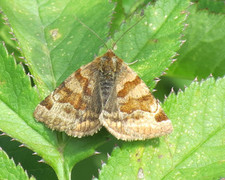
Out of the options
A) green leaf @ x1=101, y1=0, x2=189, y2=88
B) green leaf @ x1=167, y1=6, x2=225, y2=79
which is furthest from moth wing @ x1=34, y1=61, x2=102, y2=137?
green leaf @ x1=167, y1=6, x2=225, y2=79

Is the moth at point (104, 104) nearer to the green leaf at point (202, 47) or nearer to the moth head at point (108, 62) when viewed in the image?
the moth head at point (108, 62)

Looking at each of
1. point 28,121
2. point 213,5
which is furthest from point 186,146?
point 213,5

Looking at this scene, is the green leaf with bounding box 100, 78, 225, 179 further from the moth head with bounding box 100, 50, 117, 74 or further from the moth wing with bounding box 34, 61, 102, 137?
the moth head with bounding box 100, 50, 117, 74

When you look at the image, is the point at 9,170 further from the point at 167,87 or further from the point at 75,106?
the point at 167,87

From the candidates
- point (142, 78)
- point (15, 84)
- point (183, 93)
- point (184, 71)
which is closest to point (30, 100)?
point (15, 84)

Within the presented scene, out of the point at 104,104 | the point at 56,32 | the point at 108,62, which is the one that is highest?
the point at 56,32

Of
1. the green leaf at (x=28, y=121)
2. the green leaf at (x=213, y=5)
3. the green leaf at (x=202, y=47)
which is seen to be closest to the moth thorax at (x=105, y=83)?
the green leaf at (x=28, y=121)

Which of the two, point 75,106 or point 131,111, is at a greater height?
point 75,106
